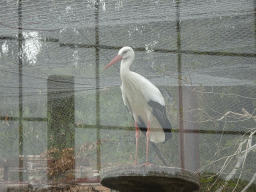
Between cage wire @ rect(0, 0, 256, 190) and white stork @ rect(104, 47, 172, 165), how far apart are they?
0.33m

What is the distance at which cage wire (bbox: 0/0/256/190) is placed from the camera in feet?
6.81

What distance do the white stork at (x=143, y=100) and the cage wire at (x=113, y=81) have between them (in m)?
0.33

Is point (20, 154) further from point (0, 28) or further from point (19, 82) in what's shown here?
point (0, 28)

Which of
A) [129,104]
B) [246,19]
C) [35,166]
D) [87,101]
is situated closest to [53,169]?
[35,166]

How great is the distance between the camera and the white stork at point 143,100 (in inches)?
75.5

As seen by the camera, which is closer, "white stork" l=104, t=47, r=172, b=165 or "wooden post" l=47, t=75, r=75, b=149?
"white stork" l=104, t=47, r=172, b=165

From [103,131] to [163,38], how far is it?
101cm

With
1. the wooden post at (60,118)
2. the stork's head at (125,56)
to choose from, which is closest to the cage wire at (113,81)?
the wooden post at (60,118)

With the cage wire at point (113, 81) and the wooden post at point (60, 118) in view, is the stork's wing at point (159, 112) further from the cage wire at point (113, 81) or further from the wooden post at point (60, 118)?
the wooden post at point (60, 118)

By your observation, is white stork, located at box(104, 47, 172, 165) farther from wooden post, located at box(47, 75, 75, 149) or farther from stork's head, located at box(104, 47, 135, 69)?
wooden post, located at box(47, 75, 75, 149)

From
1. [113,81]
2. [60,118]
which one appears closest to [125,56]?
[113,81]

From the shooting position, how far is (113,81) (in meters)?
2.73

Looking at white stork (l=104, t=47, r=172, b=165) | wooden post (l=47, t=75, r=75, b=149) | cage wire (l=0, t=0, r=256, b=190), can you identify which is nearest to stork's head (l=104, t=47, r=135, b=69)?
white stork (l=104, t=47, r=172, b=165)

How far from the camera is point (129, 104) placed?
6.79 ft
